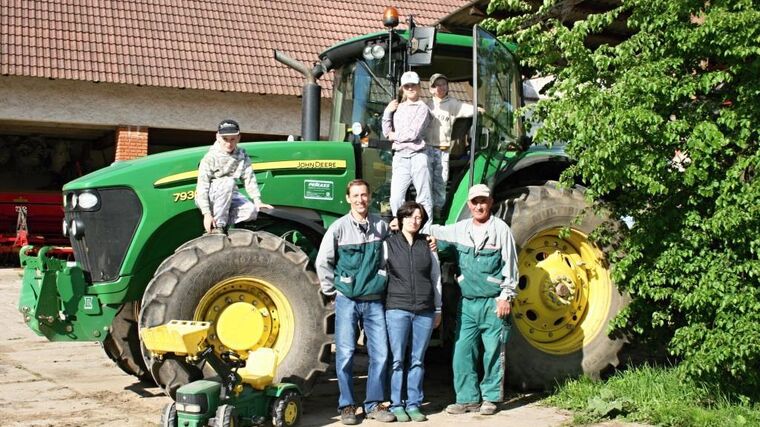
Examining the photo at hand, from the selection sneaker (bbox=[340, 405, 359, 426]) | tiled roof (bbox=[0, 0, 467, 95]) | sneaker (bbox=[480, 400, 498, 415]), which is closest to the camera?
sneaker (bbox=[340, 405, 359, 426])

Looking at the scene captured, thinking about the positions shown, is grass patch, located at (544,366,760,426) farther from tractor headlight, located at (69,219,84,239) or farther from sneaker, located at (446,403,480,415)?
tractor headlight, located at (69,219,84,239)

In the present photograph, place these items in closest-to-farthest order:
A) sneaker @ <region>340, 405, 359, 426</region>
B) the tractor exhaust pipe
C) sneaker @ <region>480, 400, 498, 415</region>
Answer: sneaker @ <region>340, 405, 359, 426</region>
sneaker @ <region>480, 400, 498, 415</region>
the tractor exhaust pipe

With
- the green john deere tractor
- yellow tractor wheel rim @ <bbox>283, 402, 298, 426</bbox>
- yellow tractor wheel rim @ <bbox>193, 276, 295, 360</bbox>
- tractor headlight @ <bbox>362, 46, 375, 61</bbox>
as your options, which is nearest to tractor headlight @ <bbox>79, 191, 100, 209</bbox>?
the green john deere tractor

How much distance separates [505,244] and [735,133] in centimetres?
177

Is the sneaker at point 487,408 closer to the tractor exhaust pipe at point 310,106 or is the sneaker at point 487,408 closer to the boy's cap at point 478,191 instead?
the boy's cap at point 478,191

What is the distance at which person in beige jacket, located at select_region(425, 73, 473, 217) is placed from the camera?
7.40m

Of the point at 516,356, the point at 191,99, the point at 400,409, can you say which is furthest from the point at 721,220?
the point at 191,99

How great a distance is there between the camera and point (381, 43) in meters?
Result: 7.59

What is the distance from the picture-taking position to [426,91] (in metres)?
8.23

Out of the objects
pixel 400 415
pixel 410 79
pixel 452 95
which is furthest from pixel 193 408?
pixel 452 95

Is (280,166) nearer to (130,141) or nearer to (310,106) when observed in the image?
(310,106)

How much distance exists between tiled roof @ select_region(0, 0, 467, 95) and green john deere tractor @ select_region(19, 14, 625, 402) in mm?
11837

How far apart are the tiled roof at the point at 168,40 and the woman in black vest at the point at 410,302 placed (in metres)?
13.5

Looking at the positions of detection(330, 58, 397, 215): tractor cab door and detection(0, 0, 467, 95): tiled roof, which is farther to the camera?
detection(0, 0, 467, 95): tiled roof
